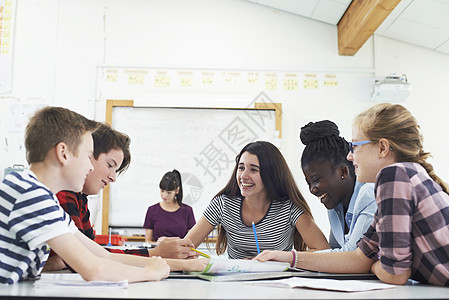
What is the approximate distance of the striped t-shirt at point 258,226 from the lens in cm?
216

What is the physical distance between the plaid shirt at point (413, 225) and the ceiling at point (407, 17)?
282 cm

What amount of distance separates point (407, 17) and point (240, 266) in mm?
3203

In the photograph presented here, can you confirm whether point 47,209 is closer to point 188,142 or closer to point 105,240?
point 105,240

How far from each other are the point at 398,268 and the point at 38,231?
859mm

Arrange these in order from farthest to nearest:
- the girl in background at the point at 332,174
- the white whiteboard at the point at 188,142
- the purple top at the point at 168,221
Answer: the white whiteboard at the point at 188,142
the purple top at the point at 168,221
the girl in background at the point at 332,174

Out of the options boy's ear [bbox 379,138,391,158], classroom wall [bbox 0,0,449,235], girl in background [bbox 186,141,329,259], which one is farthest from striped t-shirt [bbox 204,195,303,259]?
classroom wall [bbox 0,0,449,235]

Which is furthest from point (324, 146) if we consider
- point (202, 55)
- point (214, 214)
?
point (202, 55)

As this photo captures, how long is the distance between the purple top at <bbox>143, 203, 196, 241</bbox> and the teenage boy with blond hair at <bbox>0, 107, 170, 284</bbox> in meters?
2.61

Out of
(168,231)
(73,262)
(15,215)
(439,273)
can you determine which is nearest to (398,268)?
(439,273)

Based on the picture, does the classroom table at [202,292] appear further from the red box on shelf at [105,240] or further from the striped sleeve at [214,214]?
the red box on shelf at [105,240]

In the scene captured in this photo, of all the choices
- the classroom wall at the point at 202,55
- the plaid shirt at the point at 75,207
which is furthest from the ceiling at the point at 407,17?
the plaid shirt at the point at 75,207

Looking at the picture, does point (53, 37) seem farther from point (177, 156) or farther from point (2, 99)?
point (177, 156)

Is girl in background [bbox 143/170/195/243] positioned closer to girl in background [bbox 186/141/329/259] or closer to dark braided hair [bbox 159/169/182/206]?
dark braided hair [bbox 159/169/182/206]

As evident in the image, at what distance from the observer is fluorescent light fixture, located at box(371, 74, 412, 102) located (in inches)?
155
